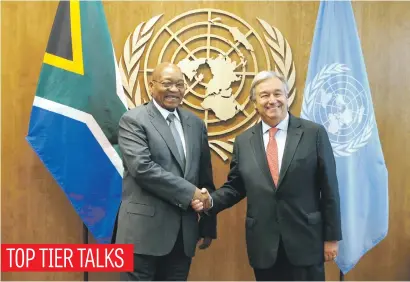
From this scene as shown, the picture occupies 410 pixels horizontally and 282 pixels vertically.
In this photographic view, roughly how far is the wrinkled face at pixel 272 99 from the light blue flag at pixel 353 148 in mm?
568

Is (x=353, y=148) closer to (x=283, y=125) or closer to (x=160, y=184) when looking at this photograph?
(x=283, y=125)

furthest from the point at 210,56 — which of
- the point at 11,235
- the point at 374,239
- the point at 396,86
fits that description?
the point at 11,235

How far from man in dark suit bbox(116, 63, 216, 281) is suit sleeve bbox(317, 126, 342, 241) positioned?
487 mm

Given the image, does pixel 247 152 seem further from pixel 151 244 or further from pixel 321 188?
pixel 151 244

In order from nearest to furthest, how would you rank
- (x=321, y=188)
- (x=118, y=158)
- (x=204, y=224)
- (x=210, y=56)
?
(x=321, y=188), (x=204, y=224), (x=118, y=158), (x=210, y=56)

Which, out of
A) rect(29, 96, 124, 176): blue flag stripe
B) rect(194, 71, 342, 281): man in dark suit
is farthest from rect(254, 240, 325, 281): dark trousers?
rect(29, 96, 124, 176): blue flag stripe

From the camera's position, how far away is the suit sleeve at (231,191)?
1.69m

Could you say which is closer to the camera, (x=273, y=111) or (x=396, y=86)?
(x=273, y=111)

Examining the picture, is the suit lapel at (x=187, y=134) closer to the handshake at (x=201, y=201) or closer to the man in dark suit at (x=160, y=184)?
the man in dark suit at (x=160, y=184)

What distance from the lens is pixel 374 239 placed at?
6.96ft

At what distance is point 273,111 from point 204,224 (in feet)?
2.06

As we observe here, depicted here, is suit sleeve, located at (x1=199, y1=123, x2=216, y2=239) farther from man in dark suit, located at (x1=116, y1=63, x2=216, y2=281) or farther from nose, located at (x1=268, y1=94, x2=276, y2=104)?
nose, located at (x1=268, y1=94, x2=276, y2=104)

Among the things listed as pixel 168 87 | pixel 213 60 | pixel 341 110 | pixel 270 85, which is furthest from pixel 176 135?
pixel 341 110

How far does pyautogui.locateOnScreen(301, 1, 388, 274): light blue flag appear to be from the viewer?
6.86 feet
